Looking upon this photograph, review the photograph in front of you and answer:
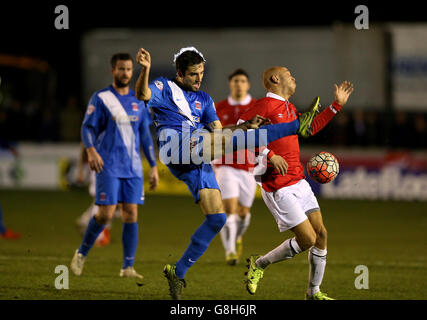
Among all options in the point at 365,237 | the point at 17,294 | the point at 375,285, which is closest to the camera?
the point at 17,294

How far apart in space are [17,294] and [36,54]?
30.7 m

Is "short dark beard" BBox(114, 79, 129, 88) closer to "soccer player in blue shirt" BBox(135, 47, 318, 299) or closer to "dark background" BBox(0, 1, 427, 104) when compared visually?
"soccer player in blue shirt" BBox(135, 47, 318, 299)

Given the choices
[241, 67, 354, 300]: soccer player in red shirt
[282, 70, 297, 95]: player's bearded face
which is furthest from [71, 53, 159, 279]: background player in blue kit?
[282, 70, 297, 95]: player's bearded face

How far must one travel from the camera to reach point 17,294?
765 cm

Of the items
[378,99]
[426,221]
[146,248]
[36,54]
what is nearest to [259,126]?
[146,248]

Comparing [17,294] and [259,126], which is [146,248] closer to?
[17,294]

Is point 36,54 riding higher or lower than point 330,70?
higher

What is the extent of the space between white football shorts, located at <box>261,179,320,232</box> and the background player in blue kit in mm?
1992

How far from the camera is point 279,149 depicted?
24.2ft

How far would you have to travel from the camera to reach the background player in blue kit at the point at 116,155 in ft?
28.7

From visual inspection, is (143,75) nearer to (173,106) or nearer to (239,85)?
(173,106)

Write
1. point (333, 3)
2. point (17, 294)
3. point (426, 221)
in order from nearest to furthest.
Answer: point (17, 294) → point (426, 221) → point (333, 3)

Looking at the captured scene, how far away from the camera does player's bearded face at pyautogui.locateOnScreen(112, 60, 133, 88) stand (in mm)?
8727
